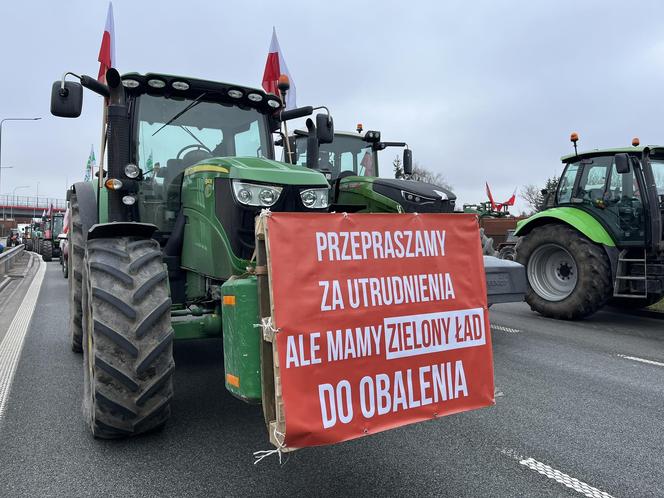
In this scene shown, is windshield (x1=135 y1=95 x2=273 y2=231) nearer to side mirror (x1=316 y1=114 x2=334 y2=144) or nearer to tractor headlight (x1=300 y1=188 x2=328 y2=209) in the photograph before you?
side mirror (x1=316 y1=114 x2=334 y2=144)

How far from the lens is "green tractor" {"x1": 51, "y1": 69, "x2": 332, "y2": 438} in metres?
3.25

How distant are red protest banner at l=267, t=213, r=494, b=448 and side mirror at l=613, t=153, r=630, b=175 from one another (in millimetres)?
5870

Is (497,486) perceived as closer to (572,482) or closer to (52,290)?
(572,482)

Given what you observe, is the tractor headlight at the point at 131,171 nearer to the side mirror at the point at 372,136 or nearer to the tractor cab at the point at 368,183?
the tractor cab at the point at 368,183

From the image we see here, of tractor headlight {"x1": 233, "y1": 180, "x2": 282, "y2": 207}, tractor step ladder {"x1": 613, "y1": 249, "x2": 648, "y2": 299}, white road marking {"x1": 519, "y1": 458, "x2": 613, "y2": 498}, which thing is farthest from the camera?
tractor step ladder {"x1": 613, "y1": 249, "x2": 648, "y2": 299}

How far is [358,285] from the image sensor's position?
9.08 ft

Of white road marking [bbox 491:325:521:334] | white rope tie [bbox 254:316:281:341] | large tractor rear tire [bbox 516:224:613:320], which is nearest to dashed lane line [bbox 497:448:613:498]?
white rope tie [bbox 254:316:281:341]

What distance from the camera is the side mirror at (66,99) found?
390cm

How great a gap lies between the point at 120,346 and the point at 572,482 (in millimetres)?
2737

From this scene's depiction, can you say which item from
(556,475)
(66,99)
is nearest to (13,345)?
(66,99)

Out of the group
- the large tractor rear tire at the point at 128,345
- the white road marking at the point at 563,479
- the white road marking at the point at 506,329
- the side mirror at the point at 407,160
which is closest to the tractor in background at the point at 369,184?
the side mirror at the point at 407,160

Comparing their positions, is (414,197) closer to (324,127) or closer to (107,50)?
(324,127)

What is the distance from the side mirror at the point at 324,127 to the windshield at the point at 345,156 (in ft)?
13.6

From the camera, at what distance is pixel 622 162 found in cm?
790
